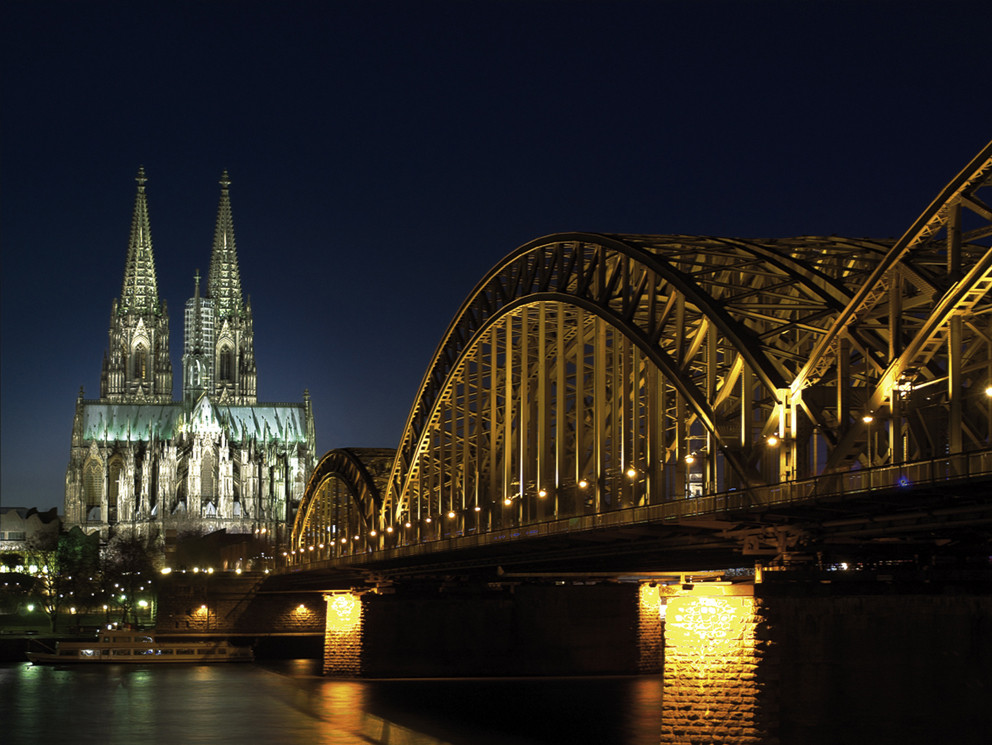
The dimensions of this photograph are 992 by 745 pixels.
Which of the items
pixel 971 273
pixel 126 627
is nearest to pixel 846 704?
pixel 971 273

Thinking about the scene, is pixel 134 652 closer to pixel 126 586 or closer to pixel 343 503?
pixel 343 503

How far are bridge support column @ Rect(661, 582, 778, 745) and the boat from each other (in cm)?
8812

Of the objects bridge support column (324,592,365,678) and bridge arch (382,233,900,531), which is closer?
bridge arch (382,233,900,531)

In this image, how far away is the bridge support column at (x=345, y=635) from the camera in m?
102

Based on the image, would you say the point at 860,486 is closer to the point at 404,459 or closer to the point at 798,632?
the point at 798,632

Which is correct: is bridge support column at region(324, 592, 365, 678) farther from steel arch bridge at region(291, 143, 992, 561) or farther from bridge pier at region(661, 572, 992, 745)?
bridge pier at region(661, 572, 992, 745)

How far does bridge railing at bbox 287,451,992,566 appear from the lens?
37781 millimetres

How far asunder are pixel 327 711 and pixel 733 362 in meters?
30.1

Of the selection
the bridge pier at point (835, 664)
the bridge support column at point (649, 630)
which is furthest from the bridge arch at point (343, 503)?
the bridge pier at point (835, 664)

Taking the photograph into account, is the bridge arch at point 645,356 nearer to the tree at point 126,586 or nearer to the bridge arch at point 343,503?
the bridge arch at point 343,503

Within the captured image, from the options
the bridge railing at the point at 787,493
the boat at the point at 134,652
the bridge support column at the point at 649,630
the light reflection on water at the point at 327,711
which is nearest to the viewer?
the bridge railing at the point at 787,493

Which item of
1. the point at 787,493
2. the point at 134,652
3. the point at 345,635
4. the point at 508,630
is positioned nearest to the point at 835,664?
the point at 787,493

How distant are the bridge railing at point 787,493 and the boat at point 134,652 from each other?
2693 inches

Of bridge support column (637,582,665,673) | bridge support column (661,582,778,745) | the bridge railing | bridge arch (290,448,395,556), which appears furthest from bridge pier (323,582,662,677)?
bridge support column (661,582,778,745)
